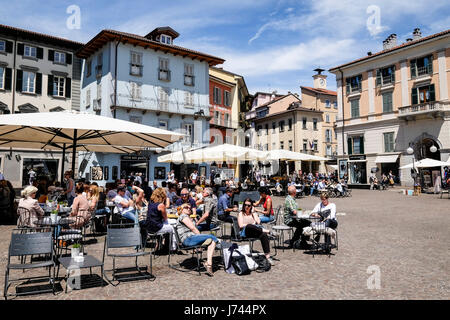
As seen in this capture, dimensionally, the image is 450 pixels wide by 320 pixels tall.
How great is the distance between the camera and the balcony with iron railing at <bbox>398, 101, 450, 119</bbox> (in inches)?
1149

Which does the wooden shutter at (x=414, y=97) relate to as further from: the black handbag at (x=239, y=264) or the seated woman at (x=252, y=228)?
the black handbag at (x=239, y=264)

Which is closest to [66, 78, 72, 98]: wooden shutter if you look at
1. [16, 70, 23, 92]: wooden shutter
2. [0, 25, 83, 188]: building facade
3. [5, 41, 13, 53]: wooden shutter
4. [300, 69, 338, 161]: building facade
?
[0, 25, 83, 188]: building facade

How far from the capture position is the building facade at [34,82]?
25.8 metres

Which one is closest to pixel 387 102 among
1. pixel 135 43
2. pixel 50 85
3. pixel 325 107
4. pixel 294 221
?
pixel 325 107

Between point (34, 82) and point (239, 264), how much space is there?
28.1 meters

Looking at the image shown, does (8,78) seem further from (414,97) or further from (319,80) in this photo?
(319,80)

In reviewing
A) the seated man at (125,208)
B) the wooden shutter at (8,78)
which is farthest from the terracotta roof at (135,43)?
the seated man at (125,208)

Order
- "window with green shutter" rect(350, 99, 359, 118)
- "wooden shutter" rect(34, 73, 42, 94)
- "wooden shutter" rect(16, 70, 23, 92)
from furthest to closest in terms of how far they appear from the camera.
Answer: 1. "window with green shutter" rect(350, 99, 359, 118)
2. "wooden shutter" rect(34, 73, 42, 94)
3. "wooden shutter" rect(16, 70, 23, 92)

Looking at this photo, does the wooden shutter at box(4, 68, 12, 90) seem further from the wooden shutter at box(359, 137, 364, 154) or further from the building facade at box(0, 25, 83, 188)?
the wooden shutter at box(359, 137, 364, 154)

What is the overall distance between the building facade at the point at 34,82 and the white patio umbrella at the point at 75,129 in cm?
1611

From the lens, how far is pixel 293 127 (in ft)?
161

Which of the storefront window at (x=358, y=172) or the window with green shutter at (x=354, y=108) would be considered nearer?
the storefront window at (x=358, y=172)

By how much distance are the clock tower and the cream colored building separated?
3.82 metres
